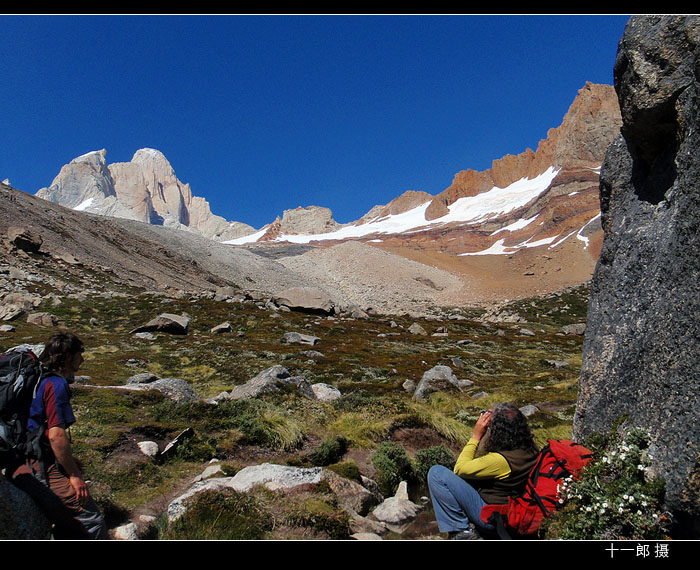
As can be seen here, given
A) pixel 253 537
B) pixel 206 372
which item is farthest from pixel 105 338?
pixel 253 537

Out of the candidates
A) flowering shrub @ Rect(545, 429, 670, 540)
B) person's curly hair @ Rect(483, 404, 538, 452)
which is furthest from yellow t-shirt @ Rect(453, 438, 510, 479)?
flowering shrub @ Rect(545, 429, 670, 540)

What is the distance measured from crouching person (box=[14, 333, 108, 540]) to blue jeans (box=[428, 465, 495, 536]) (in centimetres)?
465

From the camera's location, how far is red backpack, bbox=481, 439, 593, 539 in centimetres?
524

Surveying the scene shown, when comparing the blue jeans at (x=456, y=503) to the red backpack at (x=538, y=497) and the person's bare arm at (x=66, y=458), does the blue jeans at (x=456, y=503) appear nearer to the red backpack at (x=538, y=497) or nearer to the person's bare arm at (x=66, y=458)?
the red backpack at (x=538, y=497)

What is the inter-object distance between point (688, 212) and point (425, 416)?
843 centimetres

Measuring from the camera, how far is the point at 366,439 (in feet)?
34.8

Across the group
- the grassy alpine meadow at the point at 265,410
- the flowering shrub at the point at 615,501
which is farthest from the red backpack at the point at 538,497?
the grassy alpine meadow at the point at 265,410

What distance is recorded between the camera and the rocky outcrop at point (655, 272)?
16.4 ft

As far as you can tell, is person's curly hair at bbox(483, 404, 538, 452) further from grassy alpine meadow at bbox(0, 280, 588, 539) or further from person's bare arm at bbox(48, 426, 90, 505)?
person's bare arm at bbox(48, 426, 90, 505)

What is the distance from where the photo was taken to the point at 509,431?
5.53 m

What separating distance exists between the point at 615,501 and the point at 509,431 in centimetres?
138

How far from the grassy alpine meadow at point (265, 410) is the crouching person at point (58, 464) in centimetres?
127

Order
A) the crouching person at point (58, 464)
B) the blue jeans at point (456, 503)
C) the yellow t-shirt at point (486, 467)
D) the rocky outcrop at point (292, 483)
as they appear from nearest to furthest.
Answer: the crouching person at point (58, 464)
the yellow t-shirt at point (486, 467)
the blue jeans at point (456, 503)
the rocky outcrop at point (292, 483)
